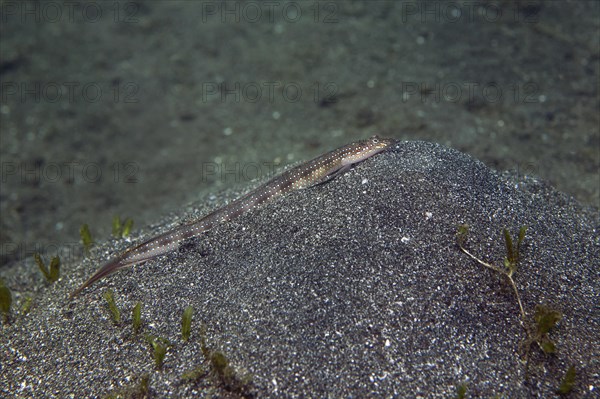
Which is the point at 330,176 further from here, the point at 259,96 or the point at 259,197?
the point at 259,96

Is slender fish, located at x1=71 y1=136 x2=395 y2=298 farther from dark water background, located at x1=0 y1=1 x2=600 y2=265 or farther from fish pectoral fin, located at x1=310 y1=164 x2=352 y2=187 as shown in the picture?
dark water background, located at x1=0 y1=1 x2=600 y2=265

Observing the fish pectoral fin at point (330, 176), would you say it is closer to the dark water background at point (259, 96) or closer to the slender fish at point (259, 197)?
the slender fish at point (259, 197)

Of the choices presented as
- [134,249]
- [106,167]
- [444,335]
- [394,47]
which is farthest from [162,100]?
[444,335]

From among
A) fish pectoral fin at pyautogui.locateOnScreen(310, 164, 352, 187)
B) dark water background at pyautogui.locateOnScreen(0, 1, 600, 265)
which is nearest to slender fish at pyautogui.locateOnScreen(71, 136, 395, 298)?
fish pectoral fin at pyautogui.locateOnScreen(310, 164, 352, 187)

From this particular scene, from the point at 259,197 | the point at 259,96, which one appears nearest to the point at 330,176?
the point at 259,197

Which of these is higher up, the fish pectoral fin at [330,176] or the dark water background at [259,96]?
the fish pectoral fin at [330,176]

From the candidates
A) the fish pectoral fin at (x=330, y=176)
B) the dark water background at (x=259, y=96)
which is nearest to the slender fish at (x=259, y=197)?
the fish pectoral fin at (x=330, y=176)
